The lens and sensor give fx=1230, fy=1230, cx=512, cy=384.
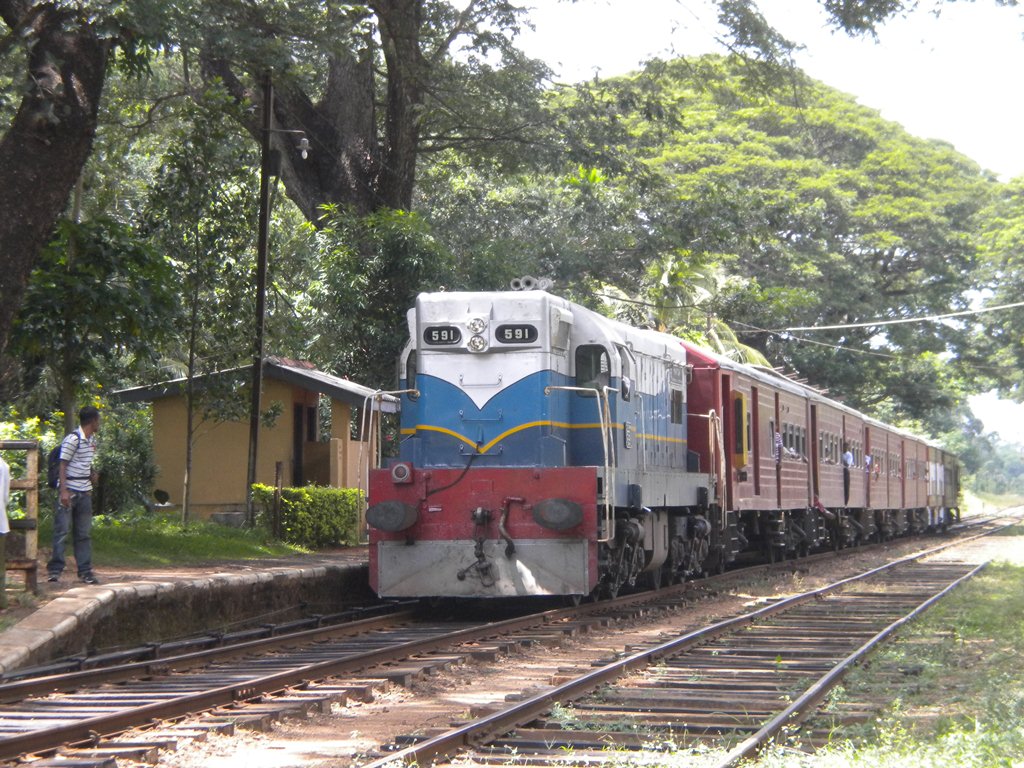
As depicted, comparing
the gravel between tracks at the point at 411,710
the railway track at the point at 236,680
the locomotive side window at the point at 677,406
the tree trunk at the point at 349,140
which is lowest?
the gravel between tracks at the point at 411,710

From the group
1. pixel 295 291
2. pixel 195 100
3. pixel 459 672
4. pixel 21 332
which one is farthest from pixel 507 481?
pixel 295 291

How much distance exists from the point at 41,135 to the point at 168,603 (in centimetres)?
458

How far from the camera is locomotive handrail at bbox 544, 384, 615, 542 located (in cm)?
1170

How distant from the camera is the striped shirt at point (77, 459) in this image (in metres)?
11.2

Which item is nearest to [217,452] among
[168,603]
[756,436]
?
[756,436]

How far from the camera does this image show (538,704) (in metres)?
7.17

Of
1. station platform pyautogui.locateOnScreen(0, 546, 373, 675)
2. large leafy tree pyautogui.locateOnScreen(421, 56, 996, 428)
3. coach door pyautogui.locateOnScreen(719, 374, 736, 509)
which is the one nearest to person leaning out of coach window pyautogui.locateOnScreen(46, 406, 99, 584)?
station platform pyautogui.locateOnScreen(0, 546, 373, 675)

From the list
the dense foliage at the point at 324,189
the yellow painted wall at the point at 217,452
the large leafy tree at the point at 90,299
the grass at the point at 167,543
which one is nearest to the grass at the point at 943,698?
the dense foliage at the point at 324,189

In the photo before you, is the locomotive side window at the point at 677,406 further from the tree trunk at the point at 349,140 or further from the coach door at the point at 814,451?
the tree trunk at the point at 349,140

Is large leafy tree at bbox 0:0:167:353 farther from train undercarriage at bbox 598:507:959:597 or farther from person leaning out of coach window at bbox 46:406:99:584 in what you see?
train undercarriage at bbox 598:507:959:597

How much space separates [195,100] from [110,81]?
203 centimetres

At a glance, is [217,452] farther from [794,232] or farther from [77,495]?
[794,232]

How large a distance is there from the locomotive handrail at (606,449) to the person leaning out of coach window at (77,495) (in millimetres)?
4338

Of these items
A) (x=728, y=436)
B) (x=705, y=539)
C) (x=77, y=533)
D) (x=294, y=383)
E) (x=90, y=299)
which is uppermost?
(x=90, y=299)
